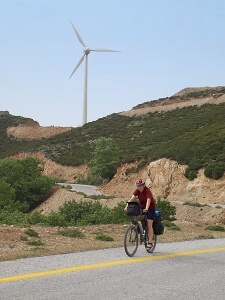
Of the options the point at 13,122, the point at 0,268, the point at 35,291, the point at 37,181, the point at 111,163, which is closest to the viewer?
the point at 35,291

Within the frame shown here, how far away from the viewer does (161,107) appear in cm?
9881

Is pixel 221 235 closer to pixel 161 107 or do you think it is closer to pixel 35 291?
pixel 35 291

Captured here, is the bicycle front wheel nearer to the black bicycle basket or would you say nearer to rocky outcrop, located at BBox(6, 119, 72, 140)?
the black bicycle basket

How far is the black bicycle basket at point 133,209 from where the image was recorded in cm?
1038

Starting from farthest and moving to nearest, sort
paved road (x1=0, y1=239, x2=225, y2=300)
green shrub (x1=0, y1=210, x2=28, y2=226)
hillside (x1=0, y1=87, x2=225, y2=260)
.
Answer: green shrub (x1=0, y1=210, x2=28, y2=226) < hillside (x1=0, y1=87, x2=225, y2=260) < paved road (x1=0, y1=239, x2=225, y2=300)

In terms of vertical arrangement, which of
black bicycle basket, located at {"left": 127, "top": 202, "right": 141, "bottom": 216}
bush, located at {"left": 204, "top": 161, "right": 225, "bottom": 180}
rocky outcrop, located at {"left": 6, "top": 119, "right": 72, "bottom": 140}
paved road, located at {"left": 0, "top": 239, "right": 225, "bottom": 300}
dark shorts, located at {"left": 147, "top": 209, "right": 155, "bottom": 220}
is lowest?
paved road, located at {"left": 0, "top": 239, "right": 225, "bottom": 300}

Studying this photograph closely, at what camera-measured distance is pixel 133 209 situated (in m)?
10.4

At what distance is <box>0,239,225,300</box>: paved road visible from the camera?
682cm

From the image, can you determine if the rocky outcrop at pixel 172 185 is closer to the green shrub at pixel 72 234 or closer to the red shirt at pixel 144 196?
the green shrub at pixel 72 234

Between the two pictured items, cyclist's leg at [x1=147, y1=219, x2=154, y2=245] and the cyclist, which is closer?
the cyclist

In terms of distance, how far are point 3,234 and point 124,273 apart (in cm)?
521

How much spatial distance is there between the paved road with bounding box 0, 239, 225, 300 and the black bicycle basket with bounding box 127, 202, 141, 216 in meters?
0.91

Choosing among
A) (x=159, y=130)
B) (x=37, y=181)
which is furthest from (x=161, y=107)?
(x=37, y=181)

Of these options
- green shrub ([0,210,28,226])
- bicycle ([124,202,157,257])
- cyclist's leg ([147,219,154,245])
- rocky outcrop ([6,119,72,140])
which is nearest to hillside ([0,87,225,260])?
rocky outcrop ([6,119,72,140])
